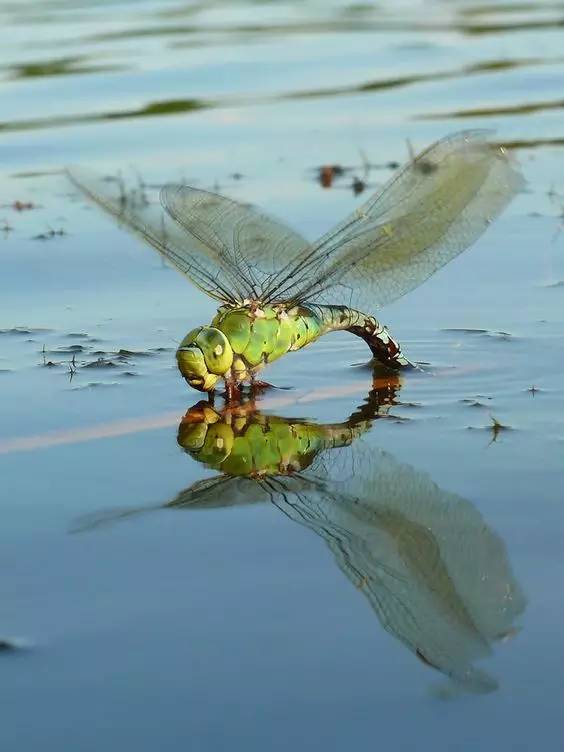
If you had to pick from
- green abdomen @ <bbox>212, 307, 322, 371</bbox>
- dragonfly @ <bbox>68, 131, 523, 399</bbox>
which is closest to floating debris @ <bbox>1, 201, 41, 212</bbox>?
dragonfly @ <bbox>68, 131, 523, 399</bbox>

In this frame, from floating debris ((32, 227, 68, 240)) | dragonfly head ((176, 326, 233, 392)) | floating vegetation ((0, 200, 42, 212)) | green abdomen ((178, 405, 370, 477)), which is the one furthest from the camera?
floating vegetation ((0, 200, 42, 212))

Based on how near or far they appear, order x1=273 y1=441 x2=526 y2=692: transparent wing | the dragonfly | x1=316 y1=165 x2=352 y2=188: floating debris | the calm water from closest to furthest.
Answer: the calm water
x1=273 y1=441 x2=526 y2=692: transparent wing
the dragonfly
x1=316 y1=165 x2=352 y2=188: floating debris

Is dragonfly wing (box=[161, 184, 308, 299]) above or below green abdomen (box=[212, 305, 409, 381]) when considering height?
above

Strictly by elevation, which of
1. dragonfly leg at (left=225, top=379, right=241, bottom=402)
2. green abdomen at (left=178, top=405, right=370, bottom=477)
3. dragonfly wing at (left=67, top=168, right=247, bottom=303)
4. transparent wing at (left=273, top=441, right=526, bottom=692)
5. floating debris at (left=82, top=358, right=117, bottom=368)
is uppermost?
dragonfly wing at (left=67, top=168, right=247, bottom=303)

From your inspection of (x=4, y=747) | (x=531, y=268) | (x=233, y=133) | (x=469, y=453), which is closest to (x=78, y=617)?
(x=4, y=747)

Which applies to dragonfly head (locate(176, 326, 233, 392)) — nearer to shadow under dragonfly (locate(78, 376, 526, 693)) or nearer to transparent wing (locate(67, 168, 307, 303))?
shadow under dragonfly (locate(78, 376, 526, 693))

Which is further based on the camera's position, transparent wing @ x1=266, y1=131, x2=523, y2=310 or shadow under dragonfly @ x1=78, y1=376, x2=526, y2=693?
transparent wing @ x1=266, y1=131, x2=523, y2=310

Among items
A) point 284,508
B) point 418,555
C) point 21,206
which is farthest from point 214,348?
point 21,206
